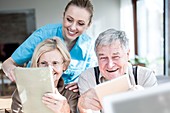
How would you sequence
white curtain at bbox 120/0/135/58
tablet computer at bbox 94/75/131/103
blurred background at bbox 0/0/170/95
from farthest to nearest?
white curtain at bbox 120/0/135/58 < blurred background at bbox 0/0/170/95 < tablet computer at bbox 94/75/131/103

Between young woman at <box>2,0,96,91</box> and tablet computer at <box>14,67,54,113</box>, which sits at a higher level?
young woman at <box>2,0,96,91</box>

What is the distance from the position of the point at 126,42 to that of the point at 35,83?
379 millimetres

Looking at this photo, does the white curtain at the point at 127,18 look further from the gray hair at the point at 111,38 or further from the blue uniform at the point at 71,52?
the gray hair at the point at 111,38

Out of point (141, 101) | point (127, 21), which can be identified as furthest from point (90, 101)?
point (127, 21)

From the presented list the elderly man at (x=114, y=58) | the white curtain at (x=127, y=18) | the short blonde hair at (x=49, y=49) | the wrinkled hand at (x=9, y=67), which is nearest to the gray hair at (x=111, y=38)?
the elderly man at (x=114, y=58)

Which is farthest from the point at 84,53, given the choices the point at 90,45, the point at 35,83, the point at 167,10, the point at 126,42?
the point at 167,10

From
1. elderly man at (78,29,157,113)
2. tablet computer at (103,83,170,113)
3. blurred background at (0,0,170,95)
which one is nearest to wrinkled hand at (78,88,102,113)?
elderly man at (78,29,157,113)

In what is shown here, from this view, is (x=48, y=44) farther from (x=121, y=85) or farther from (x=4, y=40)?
(x=4, y=40)

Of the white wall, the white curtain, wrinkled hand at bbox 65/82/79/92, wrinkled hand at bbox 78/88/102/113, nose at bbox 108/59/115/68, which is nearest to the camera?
wrinkled hand at bbox 78/88/102/113

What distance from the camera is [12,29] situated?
22.9ft

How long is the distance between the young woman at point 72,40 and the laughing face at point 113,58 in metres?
0.21

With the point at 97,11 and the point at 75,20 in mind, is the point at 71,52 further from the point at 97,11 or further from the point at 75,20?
the point at 97,11

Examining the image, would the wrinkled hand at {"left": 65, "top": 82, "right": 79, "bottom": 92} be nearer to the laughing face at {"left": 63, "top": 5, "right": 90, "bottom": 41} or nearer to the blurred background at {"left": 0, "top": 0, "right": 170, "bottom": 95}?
the laughing face at {"left": 63, "top": 5, "right": 90, "bottom": 41}

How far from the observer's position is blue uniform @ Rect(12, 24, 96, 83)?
4.39ft
